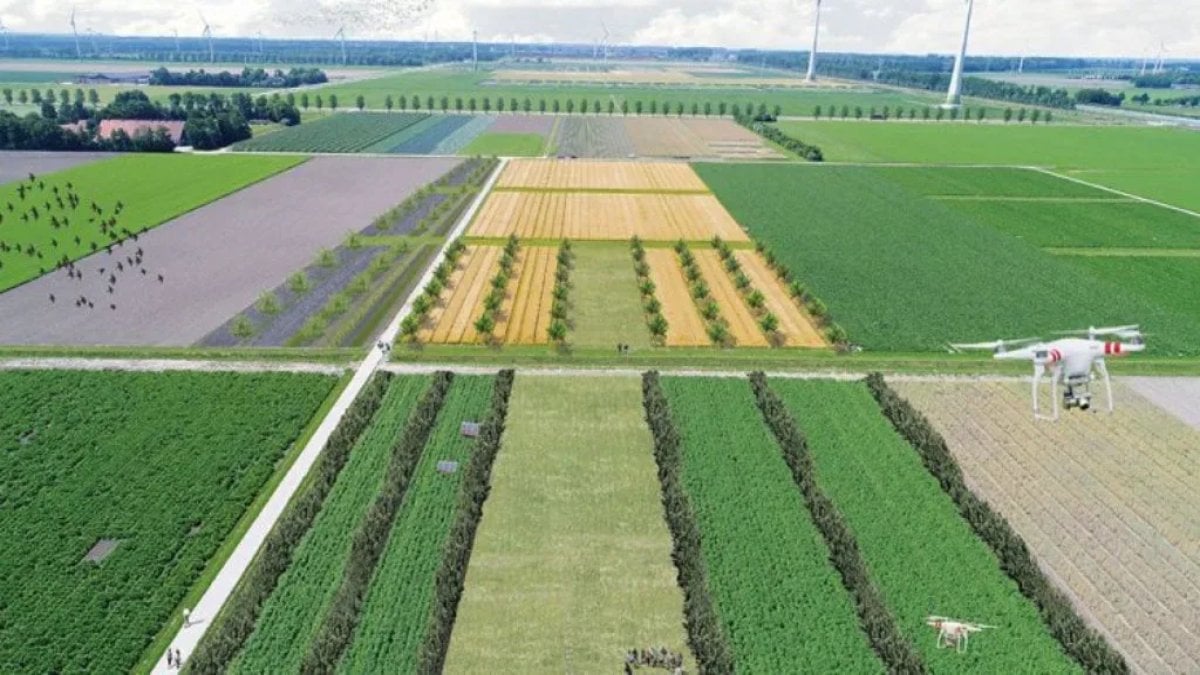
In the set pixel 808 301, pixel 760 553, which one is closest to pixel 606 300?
pixel 808 301

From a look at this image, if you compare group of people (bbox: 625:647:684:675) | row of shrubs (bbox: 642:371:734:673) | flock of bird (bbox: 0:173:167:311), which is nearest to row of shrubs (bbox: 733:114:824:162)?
row of shrubs (bbox: 642:371:734:673)

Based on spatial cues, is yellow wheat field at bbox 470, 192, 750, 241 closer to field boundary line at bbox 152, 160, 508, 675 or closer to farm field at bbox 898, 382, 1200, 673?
field boundary line at bbox 152, 160, 508, 675

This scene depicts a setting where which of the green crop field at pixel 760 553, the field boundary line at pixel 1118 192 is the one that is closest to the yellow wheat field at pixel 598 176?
the field boundary line at pixel 1118 192

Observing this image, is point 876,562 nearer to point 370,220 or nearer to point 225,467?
point 225,467

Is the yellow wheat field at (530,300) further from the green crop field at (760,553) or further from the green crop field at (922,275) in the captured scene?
the green crop field at (922,275)

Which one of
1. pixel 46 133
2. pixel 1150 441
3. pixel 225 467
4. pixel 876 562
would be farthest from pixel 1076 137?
pixel 46 133

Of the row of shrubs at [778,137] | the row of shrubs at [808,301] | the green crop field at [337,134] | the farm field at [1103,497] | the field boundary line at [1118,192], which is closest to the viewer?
the farm field at [1103,497]
